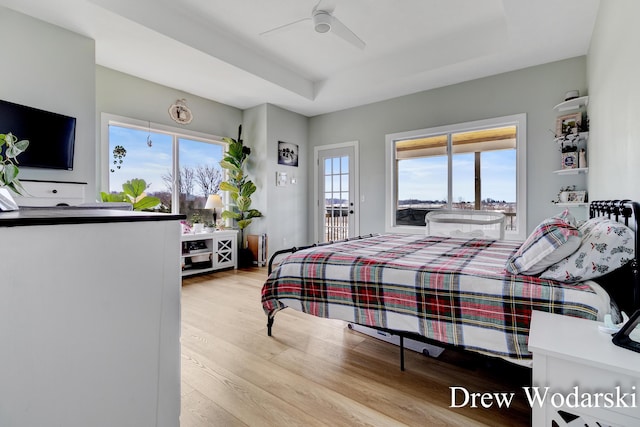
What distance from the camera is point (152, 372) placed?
1.12 meters

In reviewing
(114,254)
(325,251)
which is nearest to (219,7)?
(325,251)

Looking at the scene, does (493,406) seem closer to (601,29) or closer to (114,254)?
(114,254)

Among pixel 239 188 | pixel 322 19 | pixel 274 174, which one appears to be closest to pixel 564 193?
pixel 322 19

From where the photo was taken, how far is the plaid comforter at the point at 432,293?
1.44 metres

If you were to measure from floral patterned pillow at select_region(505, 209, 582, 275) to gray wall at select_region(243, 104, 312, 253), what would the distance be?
13.3 ft

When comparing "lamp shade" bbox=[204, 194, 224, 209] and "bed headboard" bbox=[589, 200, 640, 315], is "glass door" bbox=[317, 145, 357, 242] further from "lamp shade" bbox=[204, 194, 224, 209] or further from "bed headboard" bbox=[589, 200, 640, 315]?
"bed headboard" bbox=[589, 200, 640, 315]

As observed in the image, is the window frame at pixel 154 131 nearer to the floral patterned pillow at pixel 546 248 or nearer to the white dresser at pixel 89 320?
the white dresser at pixel 89 320

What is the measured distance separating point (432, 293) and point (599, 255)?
2.49 ft

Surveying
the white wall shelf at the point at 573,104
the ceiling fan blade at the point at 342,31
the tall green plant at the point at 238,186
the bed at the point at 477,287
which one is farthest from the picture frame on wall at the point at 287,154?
the white wall shelf at the point at 573,104

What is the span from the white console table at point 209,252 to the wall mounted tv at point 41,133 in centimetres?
168

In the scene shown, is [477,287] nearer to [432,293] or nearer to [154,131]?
[432,293]

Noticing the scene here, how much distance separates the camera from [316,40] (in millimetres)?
3691

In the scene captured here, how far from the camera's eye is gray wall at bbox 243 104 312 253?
5172mm

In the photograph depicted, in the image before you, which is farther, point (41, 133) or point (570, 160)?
point (570, 160)
